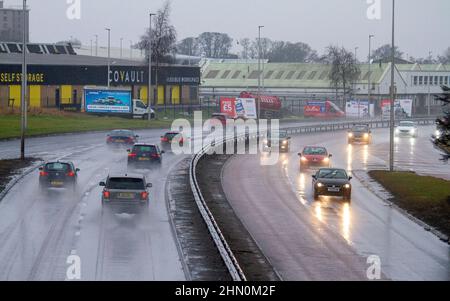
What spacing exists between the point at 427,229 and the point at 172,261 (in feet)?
39.7

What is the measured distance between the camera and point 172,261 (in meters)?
24.6

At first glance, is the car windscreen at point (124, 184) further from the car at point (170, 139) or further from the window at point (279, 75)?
the window at point (279, 75)

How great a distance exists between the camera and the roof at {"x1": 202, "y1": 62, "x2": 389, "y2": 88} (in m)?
153

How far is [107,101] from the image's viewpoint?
3634 inches

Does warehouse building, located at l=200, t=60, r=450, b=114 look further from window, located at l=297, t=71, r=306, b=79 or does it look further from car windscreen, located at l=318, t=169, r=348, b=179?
car windscreen, located at l=318, t=169, r=348, b=179

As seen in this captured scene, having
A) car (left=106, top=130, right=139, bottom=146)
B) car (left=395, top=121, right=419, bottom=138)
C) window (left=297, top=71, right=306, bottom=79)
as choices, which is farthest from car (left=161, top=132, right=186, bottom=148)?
window (left=297, top=71, right=306, bottom=79)

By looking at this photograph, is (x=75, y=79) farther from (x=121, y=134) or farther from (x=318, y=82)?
(x=318, y=82)

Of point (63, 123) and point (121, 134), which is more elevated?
point (63, 123)

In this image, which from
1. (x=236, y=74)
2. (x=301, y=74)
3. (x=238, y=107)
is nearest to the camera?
(x=238, y=107)

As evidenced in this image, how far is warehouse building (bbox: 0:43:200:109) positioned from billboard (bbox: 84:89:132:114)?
628cm

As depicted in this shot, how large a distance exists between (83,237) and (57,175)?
11874 mm

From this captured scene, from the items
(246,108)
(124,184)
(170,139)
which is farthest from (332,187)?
(246,108)

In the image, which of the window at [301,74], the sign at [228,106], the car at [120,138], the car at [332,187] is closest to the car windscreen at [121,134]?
the car at [120,138]

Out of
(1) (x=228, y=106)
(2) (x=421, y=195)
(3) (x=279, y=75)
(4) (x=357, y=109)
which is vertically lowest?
(2) (x=421, y=195)
